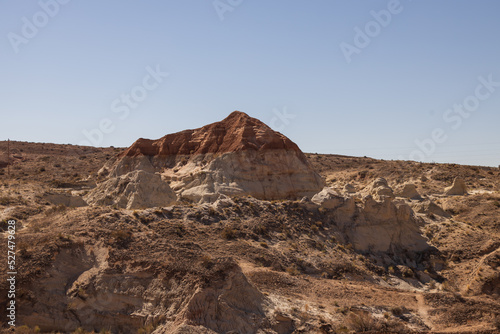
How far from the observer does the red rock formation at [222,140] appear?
110 ft

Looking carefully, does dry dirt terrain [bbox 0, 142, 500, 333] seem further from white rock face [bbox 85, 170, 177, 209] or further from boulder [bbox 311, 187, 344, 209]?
white rock face [bbox 85, 170, 177, 209]

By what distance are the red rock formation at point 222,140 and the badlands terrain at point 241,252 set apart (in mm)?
121

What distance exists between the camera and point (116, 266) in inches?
631

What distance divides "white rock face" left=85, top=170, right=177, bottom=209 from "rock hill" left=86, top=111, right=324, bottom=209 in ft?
0.28

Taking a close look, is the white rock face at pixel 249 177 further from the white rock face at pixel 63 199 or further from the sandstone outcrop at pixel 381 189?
the white rock face at pixel 63 199

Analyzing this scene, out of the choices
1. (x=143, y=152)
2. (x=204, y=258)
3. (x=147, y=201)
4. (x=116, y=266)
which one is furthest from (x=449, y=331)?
(x=143, y=152)

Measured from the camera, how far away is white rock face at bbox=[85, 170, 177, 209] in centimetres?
2586

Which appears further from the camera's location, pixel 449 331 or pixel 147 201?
pixel 147 201

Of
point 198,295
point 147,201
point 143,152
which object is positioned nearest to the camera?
point 198,295

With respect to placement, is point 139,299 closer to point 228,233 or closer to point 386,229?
point 228,233

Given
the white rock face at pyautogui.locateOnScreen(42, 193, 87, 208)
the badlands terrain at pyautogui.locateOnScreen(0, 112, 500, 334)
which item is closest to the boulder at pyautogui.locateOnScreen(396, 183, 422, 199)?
the badlands terrain at pyautogui.locateOnScreen(0, 112, 500, 334)

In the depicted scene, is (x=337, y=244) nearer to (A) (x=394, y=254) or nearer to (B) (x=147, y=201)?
(A) (x=394, y=254)

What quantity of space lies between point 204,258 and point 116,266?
2.91 m

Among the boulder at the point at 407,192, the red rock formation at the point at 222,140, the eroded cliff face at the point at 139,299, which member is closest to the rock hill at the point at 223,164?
the red rock formation at the point at 222,140
